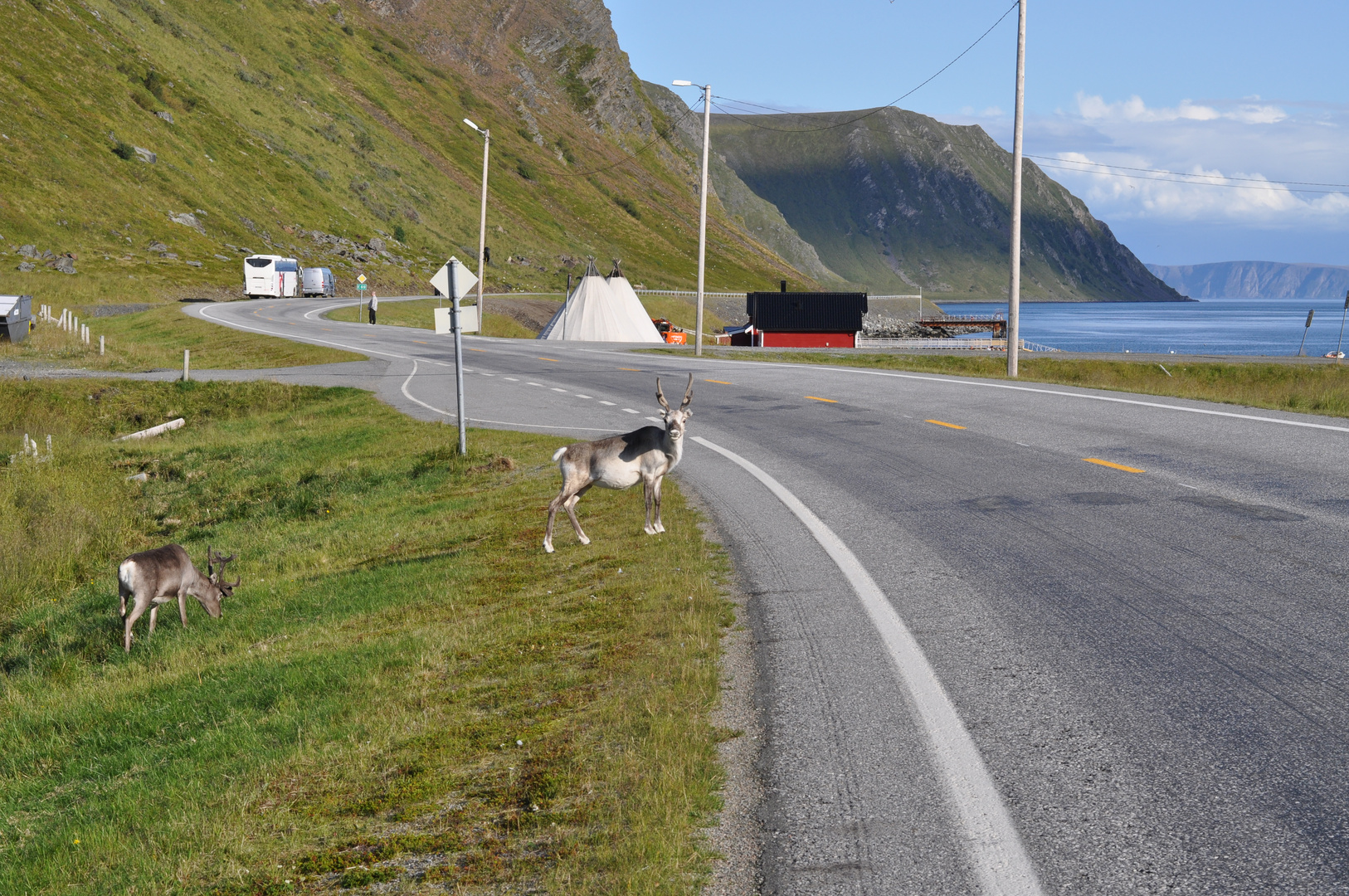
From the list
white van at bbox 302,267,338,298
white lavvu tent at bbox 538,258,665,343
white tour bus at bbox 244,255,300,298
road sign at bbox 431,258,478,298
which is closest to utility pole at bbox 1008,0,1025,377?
road sign at bbox 431,258,478,298

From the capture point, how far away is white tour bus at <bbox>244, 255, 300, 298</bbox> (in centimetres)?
7881

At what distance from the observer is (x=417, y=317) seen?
227ft

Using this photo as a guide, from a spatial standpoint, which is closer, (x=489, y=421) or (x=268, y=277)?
(x=489, y=421)

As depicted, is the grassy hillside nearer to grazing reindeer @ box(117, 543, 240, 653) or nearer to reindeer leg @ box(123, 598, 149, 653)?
grazing reindeer @ box(117, 543, 240, 653)

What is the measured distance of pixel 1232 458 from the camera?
11.8 metres

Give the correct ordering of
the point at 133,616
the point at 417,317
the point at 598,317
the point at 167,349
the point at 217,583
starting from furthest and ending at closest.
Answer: the point at 417,317
the point at 598,317
the point at 167,349
the point at 217,583
the point at 133,616

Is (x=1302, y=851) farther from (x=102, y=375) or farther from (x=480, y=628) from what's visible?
(x=102, y=375)

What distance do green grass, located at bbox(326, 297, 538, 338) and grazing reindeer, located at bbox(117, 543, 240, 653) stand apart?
51.1 meters

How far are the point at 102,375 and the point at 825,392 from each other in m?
21.8

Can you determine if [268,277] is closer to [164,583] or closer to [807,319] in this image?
[807,319]

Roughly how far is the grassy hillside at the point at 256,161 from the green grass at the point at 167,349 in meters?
18.6

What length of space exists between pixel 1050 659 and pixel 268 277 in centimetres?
8195

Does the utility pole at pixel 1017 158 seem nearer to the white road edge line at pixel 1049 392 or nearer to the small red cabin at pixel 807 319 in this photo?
the white road edge line at pixel 1049 392

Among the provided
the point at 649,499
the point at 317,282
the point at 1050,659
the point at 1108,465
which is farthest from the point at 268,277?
the point at 1050,659
